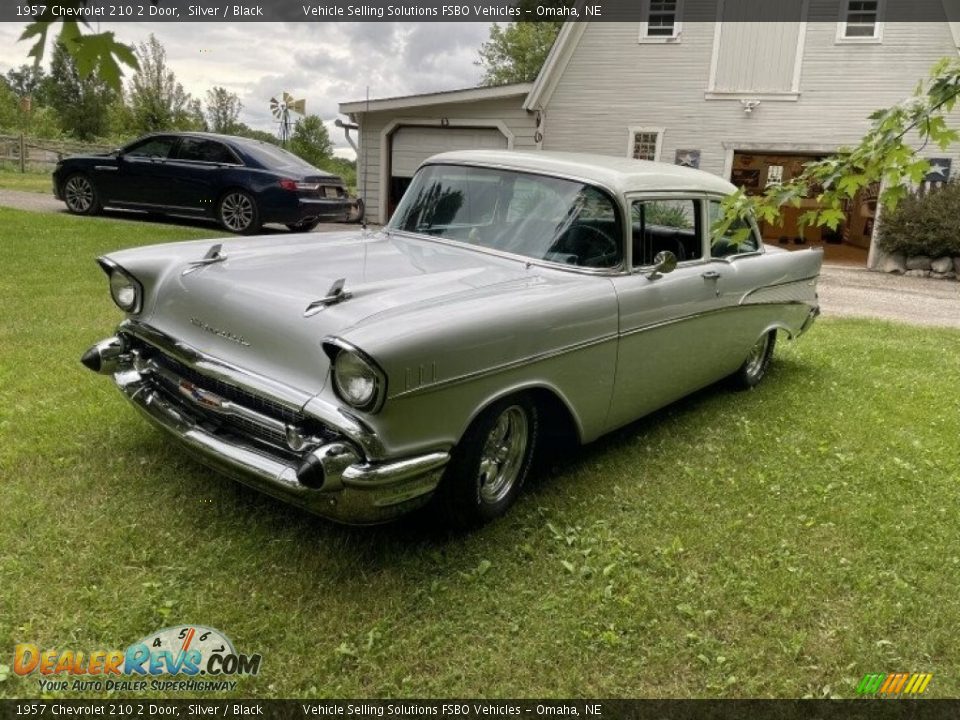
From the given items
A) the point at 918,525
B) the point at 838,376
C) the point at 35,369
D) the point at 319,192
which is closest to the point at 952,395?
the point at 838,376

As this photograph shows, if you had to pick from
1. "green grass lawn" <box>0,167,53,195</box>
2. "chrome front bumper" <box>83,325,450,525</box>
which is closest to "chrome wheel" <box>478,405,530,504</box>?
"chrome front bumper" <box>83,325,450,525</box>

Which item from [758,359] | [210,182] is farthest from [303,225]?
[758,359]

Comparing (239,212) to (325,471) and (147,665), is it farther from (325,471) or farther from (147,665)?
(147,665)

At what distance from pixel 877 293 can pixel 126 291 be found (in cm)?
1126

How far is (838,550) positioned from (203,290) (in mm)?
2970

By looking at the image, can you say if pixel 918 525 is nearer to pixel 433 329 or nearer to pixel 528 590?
pixel 528 590

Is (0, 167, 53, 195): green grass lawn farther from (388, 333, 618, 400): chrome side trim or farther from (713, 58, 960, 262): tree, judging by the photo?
(713, 58, 960, 262): tree

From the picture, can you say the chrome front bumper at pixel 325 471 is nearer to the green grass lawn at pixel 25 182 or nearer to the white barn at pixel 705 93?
the white barn at pixel 705 93

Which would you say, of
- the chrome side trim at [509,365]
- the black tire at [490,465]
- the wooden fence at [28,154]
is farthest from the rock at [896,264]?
the wooden fence at [28,154]

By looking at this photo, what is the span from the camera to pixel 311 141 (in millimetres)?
40375

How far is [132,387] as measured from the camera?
3.32m

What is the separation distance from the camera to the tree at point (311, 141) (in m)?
37.3

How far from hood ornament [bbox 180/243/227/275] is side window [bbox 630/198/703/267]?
2061 mm

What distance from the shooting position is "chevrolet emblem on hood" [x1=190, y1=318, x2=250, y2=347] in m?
2.95
